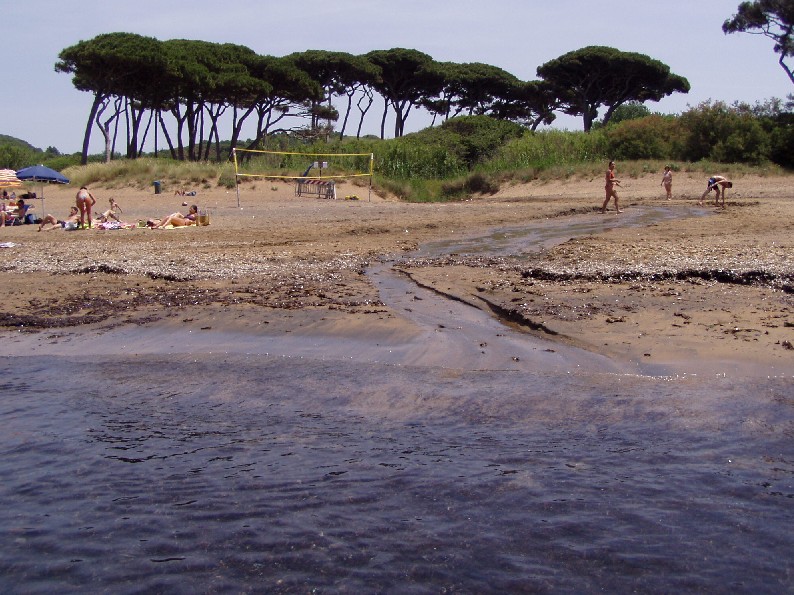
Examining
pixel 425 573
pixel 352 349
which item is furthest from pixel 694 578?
pixel 352 349

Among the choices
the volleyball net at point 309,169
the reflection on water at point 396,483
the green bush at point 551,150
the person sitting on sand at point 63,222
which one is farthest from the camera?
the green bush at point 551,150

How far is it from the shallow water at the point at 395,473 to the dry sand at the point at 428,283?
33.1 inches

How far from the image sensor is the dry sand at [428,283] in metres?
8.00

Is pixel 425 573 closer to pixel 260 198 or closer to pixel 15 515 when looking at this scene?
pixel 15 515

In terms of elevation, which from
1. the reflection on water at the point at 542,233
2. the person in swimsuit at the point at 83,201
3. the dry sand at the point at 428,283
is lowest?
the dry sand at the point at 428,283

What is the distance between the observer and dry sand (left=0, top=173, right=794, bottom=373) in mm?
8000

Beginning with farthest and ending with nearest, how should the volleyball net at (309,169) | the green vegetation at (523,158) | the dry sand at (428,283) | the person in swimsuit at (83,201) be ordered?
1. the green vegetation at (523,158)
2. the volleyball net at (309,169)
3. the person in swimsuit at (83,201)
4. the dry sand at (428,283)

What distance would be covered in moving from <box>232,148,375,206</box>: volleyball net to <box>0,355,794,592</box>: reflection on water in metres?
21.6

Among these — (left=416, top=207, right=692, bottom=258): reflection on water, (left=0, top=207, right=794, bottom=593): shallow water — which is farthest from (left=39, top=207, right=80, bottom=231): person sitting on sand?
(left=0, top=207, right=794, bottom=593): shallow water

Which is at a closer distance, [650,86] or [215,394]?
[215,394]

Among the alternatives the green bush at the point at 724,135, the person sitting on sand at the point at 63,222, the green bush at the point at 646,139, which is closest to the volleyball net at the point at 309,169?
the person sitting on sand at the point at 63,222

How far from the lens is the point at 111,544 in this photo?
13.6 ft

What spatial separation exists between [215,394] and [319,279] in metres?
4.61

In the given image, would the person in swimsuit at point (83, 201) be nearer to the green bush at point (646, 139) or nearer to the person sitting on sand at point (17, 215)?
the person sitting on sand at point (17, 215)
